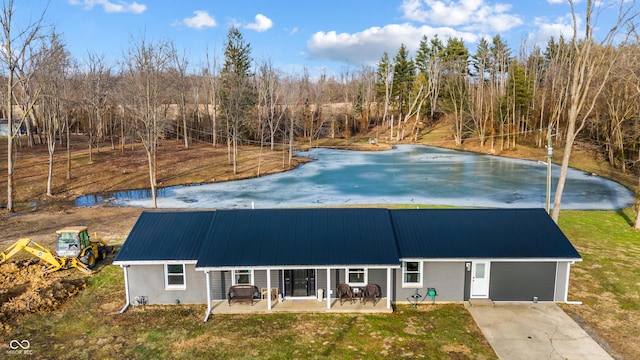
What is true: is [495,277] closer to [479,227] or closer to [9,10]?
[479,227]

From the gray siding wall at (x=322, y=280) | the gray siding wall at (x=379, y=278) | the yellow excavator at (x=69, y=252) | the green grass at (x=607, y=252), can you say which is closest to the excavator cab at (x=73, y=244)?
the yellow excavator at (x=69, y=252)

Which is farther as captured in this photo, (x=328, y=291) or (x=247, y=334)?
(x=328, y=291)

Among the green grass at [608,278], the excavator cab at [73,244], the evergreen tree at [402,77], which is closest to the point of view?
the green grass at [608,278]

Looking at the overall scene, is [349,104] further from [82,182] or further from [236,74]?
[82,182]

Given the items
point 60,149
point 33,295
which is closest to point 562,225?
point 33,295

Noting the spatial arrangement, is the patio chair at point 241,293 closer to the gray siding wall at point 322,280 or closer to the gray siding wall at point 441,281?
the gray siding wall at point 322,280

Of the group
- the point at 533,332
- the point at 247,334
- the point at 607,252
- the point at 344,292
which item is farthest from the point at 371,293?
the point at 607,252
